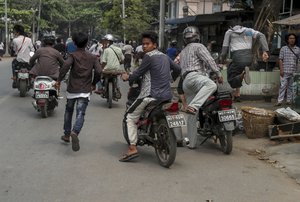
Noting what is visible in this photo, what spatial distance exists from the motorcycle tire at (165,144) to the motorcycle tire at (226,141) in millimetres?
1130

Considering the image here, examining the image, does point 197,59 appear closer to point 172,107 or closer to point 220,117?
point 220,117

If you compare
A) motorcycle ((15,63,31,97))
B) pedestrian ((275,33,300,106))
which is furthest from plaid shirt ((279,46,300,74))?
motorcycle ((15,63,31,97))

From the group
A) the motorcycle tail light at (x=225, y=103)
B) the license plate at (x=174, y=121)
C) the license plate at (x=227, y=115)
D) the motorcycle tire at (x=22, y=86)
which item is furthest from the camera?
the motorcycle tire at (x=22, y=86)

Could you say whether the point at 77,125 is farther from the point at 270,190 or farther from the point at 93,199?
the point at 270,190

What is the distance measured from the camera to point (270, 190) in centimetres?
546

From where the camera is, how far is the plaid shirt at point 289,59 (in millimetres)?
10859

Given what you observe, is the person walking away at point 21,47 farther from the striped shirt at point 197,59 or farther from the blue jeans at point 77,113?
the striped shirt at point 197,59

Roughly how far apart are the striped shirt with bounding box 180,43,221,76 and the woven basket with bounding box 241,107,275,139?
1384 mm

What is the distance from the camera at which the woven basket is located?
809 cm

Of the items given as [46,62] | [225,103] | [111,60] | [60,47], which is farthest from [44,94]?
[60,47]

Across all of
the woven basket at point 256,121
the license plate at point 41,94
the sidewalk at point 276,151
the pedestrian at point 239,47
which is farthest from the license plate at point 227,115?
the license plate at point 41,94

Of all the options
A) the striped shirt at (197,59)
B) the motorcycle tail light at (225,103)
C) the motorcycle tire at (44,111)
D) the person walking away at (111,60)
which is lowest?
the motorcycle tire at (44,111)

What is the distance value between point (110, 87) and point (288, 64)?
420cm

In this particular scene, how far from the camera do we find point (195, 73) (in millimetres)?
7141
